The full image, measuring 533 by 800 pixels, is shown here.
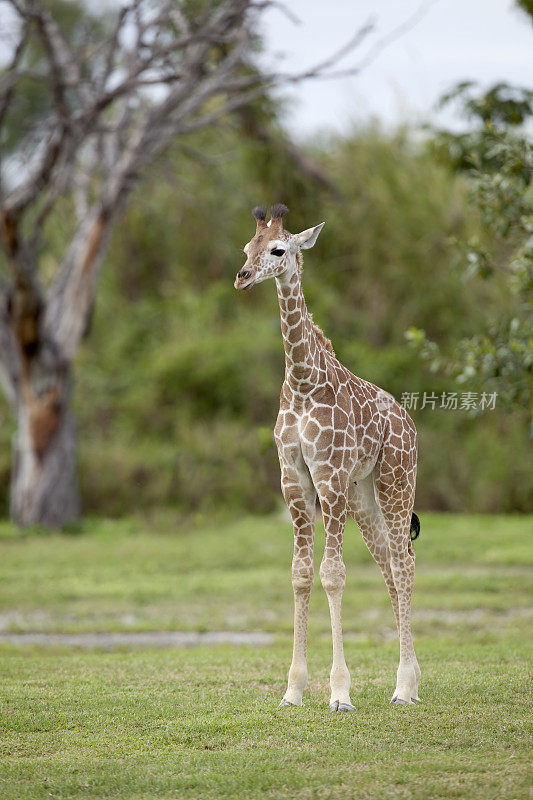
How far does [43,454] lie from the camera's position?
14500 millimetres

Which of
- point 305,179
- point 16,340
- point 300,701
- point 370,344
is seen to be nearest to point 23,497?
point 16,340

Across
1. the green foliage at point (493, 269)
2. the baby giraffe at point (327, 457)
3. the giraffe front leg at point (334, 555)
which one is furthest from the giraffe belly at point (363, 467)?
the green foliage at point (493, 269)

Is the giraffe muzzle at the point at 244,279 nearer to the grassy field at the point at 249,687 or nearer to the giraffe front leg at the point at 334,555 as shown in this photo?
the giraffe front leg at the point at 334,555

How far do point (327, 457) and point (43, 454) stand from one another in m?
9.55

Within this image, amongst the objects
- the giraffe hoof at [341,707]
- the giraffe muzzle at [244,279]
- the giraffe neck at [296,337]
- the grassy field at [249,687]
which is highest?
the giraffe muzzle at [244,279]

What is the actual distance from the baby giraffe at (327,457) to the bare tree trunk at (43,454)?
912 cm

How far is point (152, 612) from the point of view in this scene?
31.6 ft

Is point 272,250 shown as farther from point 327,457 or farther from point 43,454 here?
point 43,454

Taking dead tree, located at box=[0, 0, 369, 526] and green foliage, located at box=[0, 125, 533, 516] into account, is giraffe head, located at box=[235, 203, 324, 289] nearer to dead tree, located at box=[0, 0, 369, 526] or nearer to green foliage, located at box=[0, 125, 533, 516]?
dead tree, located at box=[0, 0, 369, 526]

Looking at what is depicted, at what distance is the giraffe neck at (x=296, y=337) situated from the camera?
568 centimetres

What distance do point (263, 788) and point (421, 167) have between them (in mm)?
15978

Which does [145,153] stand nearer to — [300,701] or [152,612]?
[152,612]

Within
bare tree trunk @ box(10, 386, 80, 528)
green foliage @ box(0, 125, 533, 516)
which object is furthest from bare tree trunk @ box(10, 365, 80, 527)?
green foliage @ box(0, 125, 533, 516)

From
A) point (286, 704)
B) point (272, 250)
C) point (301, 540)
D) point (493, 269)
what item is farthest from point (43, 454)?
point (272, 250)
